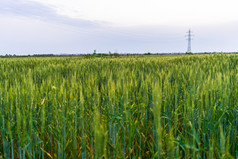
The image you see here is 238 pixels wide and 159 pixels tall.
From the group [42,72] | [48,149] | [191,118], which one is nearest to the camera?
[191,118]

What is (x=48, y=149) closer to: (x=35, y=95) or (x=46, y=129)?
(x=46, y=129)

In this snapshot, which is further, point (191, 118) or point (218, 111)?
point (218, 111)

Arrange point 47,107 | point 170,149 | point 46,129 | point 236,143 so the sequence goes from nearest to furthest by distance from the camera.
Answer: point 170,149
point 236,143
point 46,129
point 47,107

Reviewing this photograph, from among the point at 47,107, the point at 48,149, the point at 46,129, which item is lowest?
the point at 48,149

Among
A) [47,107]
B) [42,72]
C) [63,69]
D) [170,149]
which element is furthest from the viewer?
[63,69]

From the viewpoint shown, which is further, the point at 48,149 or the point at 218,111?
the point at 48,149

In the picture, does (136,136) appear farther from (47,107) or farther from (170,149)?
(47,107)

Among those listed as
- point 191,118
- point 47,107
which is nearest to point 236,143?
point 191,118

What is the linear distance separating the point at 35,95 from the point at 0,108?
0.29 m

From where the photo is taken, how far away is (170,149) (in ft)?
2.59

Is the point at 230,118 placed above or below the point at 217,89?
below

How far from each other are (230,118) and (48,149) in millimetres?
1393

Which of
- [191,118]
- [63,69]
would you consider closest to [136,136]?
[191,118]

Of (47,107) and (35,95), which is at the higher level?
(35,95)
